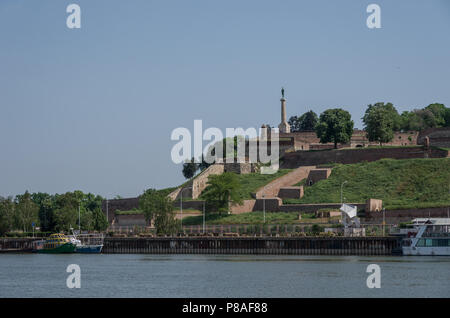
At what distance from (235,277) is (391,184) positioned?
54.9 meters

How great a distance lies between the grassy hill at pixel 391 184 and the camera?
356ft

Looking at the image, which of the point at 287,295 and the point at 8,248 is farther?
the point at 8,248

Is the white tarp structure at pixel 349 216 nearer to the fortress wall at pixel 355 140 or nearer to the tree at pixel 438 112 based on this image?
the fortress wall at pixel 355 140

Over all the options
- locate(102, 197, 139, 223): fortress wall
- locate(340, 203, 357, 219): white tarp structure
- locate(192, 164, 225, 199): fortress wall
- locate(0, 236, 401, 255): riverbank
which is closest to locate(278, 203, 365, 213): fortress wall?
locate(340, 203, 357, 219): white tarp structure

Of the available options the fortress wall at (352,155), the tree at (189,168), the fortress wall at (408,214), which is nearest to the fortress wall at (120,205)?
the fortress wall at (352,155)

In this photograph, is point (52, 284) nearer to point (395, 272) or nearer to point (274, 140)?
point (395, 272)

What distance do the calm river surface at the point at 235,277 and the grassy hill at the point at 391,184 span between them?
2249 centimetres

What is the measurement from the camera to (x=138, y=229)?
385 feet

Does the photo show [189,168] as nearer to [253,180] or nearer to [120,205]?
[120,205]

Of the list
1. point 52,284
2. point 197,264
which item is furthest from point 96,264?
point 52,284

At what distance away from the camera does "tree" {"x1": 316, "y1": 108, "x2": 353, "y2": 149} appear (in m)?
133

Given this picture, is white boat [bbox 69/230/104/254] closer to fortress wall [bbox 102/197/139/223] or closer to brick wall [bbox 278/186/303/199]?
fortress wall [bbox 102/197/139/223]

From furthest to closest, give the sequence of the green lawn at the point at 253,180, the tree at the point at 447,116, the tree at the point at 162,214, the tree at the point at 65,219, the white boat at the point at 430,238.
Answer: the tree at the point at 447,116, the tree at the point at 65,219, the green lawn at the point at 253,180, the tree at the point at 162,214, the white boat at the point at 430,238
